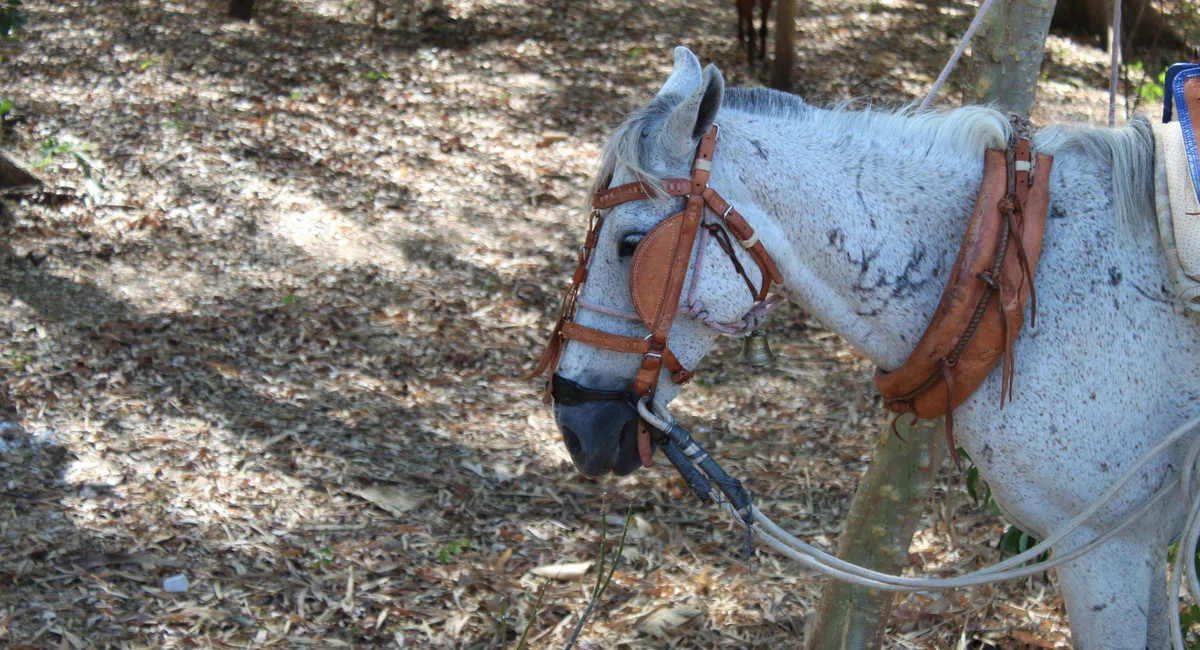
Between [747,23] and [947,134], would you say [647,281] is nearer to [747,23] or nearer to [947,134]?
[947,134]

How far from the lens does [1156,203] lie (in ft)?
6.73

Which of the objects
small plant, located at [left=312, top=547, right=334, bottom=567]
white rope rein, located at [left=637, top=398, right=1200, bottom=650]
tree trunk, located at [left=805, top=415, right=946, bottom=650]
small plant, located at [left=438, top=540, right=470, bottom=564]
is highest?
white rope rein, located at [left=637, top=398, right=1200, bottom=650]

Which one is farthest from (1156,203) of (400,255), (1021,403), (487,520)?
(400,255)

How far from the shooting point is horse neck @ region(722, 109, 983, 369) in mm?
2070

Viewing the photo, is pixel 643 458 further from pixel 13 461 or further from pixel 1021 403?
pixel 13 461

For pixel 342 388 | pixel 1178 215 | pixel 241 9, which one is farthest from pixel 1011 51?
pixel 241 9

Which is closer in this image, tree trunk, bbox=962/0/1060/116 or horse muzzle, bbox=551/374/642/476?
horse muzzle, bbox=551/374/642/476

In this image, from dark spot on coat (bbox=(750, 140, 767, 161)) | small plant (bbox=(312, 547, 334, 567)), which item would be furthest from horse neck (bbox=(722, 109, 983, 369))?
small plant (bbox=(312, 547, 334, 567))

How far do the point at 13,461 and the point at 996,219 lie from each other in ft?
12.5

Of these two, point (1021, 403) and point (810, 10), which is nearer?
point (1021, 403)

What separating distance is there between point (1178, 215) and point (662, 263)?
1.04 meters

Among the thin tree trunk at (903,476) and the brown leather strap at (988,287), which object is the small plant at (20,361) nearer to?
the thin tree trunk at (903,476)

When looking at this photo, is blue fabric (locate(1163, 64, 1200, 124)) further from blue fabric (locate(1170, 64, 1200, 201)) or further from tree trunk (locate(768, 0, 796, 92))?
tree trunk (locate(768, 0, 796, 92))

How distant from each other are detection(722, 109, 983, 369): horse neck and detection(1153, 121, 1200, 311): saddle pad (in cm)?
36
